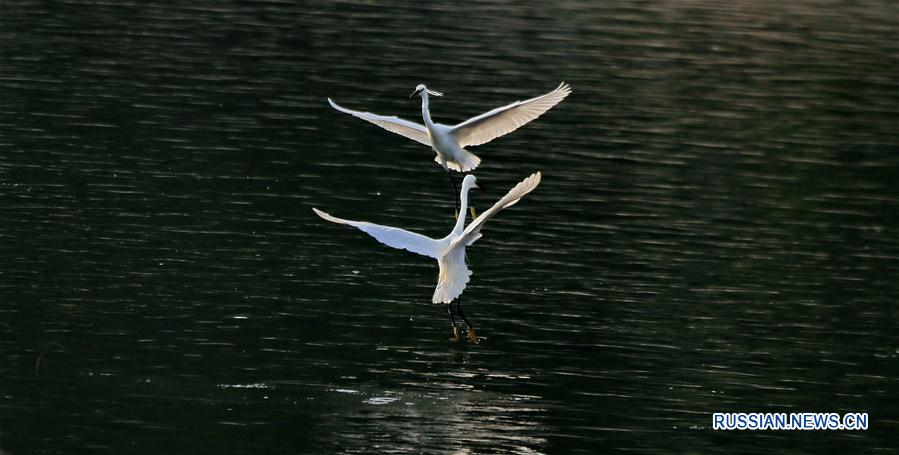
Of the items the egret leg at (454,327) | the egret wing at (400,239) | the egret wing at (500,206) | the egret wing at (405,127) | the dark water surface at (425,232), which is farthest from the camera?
the egret wing at (405,127)

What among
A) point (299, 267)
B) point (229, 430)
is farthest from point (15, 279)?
point (229, 430)

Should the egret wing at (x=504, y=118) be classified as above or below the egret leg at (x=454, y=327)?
above

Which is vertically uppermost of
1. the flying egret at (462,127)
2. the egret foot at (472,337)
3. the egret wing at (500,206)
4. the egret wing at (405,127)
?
the egret wing at (405,127)

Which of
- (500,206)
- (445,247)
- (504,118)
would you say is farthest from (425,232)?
(500,206)

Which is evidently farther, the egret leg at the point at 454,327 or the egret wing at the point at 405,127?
the egret wing at the point at 405,127

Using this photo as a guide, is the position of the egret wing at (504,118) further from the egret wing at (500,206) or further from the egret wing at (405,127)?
the egret wing at (500,206)

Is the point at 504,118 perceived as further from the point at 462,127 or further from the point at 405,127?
the point at 405,127

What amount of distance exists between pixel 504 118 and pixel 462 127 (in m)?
0.58

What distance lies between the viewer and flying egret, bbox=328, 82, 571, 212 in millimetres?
17281

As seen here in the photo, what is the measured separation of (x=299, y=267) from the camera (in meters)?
18.7

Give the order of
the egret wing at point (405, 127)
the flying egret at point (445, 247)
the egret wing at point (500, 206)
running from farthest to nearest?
1. the egret wing at point (405, 127)
2. the flying egret at point (445, 247)
3. the egret wing at point (500, 206)

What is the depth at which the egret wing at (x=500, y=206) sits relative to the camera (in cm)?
1370

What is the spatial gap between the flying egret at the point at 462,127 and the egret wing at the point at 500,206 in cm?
229

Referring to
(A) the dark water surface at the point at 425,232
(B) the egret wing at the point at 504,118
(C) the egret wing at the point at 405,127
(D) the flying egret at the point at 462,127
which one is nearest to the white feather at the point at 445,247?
(A) the dark water surface at the point at 425,232
